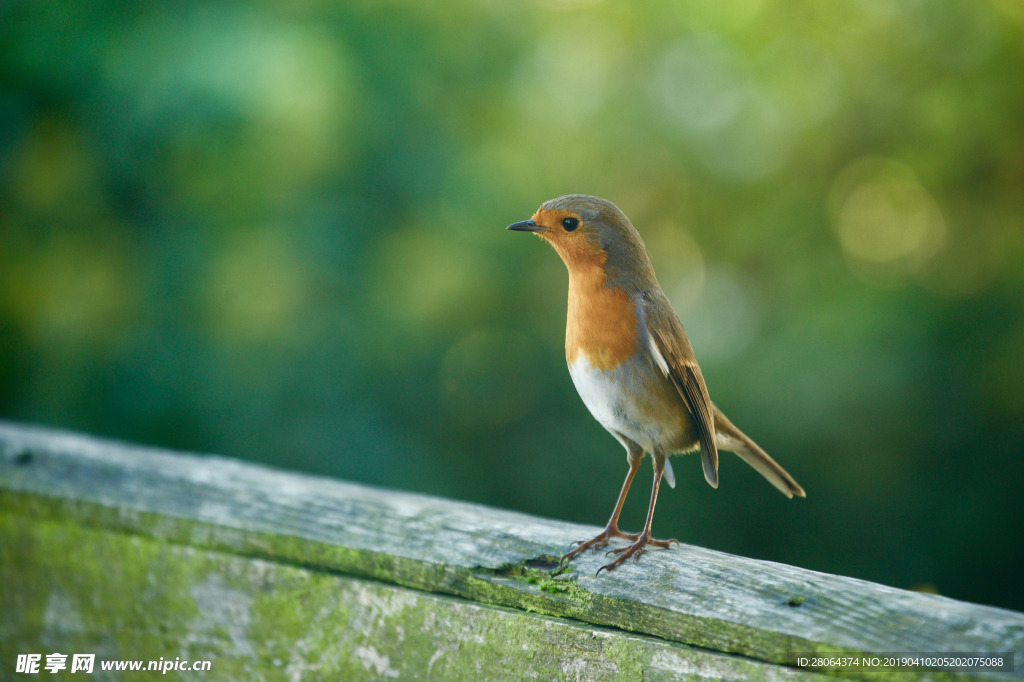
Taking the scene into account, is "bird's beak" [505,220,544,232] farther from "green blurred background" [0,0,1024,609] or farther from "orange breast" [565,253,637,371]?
"green blurred background" [0,0,1024,609]

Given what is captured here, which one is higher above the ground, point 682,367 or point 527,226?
point 527,226

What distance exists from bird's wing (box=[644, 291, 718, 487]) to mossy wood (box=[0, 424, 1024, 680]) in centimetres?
36

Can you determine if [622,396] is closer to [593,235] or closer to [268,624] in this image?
[593,235]

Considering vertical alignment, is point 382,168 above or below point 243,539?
above

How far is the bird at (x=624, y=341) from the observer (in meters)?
1.73

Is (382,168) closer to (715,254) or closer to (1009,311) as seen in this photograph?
(715,254)

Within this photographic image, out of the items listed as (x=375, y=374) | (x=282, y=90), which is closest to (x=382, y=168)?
(x=282, y=90)

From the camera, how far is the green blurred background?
4.24 meters

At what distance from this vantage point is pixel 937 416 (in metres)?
4.25

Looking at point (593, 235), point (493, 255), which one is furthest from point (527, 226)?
point (493, 255)

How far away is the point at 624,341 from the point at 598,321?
0.08m

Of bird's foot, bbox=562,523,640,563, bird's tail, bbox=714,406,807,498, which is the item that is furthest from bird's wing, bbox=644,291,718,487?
bird's foot, bbox=562,523,640,563

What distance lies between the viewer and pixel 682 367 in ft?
5.79

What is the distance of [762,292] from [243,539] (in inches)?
154
